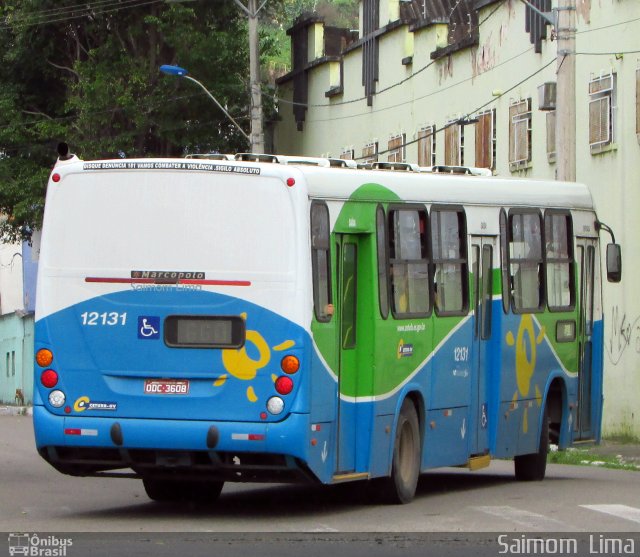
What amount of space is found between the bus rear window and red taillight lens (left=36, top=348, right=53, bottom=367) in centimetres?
101

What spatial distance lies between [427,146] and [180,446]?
28.0 m

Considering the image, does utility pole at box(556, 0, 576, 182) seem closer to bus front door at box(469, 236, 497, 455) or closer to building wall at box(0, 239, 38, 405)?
bus front door at box(469, 236, 497, 455)

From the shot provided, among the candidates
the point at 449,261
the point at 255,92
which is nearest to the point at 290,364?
the point at 449,261

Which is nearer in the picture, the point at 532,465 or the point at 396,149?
the point at 532,465

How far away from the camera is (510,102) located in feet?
118

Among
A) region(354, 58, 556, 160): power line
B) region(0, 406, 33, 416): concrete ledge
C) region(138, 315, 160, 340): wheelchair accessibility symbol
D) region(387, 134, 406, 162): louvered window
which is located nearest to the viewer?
region(138, 315, 160, 340): wheelchair accessibility symbol

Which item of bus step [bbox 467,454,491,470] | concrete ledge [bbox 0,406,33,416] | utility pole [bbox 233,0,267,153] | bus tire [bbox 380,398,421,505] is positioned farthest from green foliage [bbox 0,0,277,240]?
bus tire [bbox 380,398,421,505]

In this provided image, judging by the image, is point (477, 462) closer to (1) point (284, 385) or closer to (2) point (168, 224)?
(1) point (284, 385)

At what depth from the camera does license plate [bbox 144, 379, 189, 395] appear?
13617 millimetres

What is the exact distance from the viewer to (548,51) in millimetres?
34000
